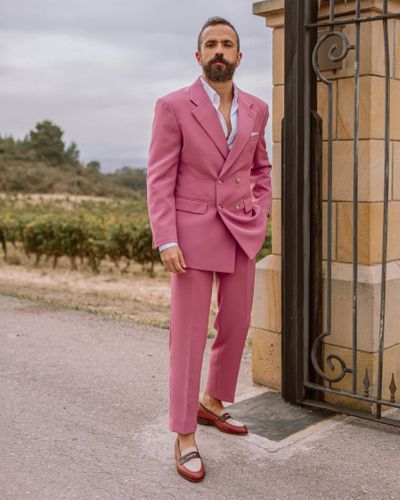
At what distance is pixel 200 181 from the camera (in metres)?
3.42

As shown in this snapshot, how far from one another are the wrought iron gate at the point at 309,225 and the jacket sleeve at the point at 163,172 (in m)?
0.96

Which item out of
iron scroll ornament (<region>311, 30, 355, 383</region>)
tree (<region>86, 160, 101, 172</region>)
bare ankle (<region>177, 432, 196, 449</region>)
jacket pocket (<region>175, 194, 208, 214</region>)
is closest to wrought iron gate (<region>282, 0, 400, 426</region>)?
iron scroll ornament (<region>311, 30, 355, 383</region>)

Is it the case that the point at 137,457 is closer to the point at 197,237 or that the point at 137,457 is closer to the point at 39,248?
the point at 197,237

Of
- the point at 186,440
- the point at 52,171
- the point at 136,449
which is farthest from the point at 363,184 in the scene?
the point at 52,171

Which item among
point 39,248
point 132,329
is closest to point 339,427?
point 132,329

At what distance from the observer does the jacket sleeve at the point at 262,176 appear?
12.2 ft

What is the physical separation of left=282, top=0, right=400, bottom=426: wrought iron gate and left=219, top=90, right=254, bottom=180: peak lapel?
1.84 feet

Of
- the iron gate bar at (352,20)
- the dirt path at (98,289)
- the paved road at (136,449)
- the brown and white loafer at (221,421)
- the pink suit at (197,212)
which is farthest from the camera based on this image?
the dirt path at (98,289)

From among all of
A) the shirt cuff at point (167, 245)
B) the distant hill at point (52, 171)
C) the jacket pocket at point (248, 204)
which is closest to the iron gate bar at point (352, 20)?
the jacket pocket at point (248, 204)

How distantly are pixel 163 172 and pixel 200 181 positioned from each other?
0.20m

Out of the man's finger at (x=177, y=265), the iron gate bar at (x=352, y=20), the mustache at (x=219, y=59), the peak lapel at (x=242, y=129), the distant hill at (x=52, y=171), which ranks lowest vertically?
the man's finger at (x=177, y=265)

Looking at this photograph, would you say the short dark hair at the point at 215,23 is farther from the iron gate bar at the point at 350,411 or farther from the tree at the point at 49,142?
the tree at the point at 49,142

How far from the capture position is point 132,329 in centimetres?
648

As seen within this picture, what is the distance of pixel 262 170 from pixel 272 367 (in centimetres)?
138
